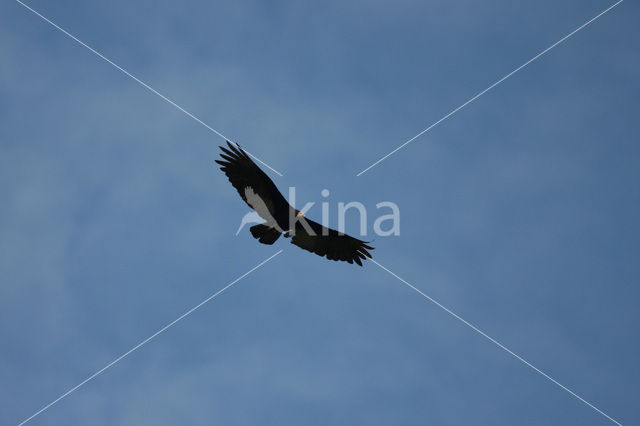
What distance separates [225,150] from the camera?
678 inches

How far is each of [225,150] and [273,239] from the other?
109 inches

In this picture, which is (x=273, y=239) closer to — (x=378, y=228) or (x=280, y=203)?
(x=280, y=203)

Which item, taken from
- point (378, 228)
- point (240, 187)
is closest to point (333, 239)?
point (378, 228)

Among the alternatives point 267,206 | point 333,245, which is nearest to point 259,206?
point 267,206

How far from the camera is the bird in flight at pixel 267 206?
1708 cm

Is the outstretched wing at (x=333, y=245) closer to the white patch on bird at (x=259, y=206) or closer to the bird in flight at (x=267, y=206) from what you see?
the bird in flight at (x=267, y=206)

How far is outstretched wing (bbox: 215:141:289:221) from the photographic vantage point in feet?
55.9

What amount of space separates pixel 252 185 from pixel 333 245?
310 centimetres

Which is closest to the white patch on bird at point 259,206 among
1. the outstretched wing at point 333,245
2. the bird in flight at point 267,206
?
the bird in flight at point 267,206

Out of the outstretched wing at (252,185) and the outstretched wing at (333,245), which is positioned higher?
the outstretched wing at (333,245)

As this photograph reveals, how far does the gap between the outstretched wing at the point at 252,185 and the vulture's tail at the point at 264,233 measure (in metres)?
0.31

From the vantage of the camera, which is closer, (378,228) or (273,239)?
(273,239)

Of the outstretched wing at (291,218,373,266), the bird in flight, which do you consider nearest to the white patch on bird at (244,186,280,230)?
the bird in flight

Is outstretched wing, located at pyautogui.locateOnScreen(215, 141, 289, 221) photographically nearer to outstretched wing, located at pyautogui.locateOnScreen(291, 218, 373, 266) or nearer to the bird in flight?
the bird in flight
